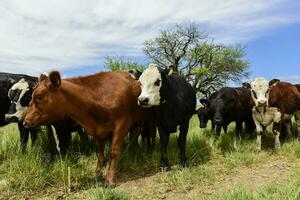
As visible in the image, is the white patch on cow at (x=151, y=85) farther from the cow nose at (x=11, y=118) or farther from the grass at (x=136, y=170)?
the cow nose at (x=11, y=118)

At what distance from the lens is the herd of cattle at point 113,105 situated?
7.20 m

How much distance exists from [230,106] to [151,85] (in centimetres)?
330

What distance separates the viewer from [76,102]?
7391 millimetres

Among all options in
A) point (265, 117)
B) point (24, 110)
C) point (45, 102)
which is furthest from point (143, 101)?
point (265, 117)

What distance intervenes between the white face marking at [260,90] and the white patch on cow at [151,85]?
271 cm

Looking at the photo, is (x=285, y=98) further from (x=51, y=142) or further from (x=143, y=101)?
(x=51, y=142)

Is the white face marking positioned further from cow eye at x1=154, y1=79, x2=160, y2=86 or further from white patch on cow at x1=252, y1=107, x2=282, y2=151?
cow eye at x1=154, y1=79, x2=160, y2=86

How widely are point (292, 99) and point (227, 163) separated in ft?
10.8

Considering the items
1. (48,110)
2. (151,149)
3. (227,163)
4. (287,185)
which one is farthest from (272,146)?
(48,110)

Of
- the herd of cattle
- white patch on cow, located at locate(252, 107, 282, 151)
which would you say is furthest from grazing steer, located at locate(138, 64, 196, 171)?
white patch on cow, located at locate(252, 107, 282, 151)

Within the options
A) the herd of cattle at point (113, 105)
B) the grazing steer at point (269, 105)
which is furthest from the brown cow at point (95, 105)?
the grazing steer at point (269, 105)

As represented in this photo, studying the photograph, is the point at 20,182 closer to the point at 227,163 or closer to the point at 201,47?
the point at 227,163

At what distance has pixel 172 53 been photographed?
4841 centimetres

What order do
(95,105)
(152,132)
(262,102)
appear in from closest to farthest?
(95,105)
(262,102)
(152,132)
